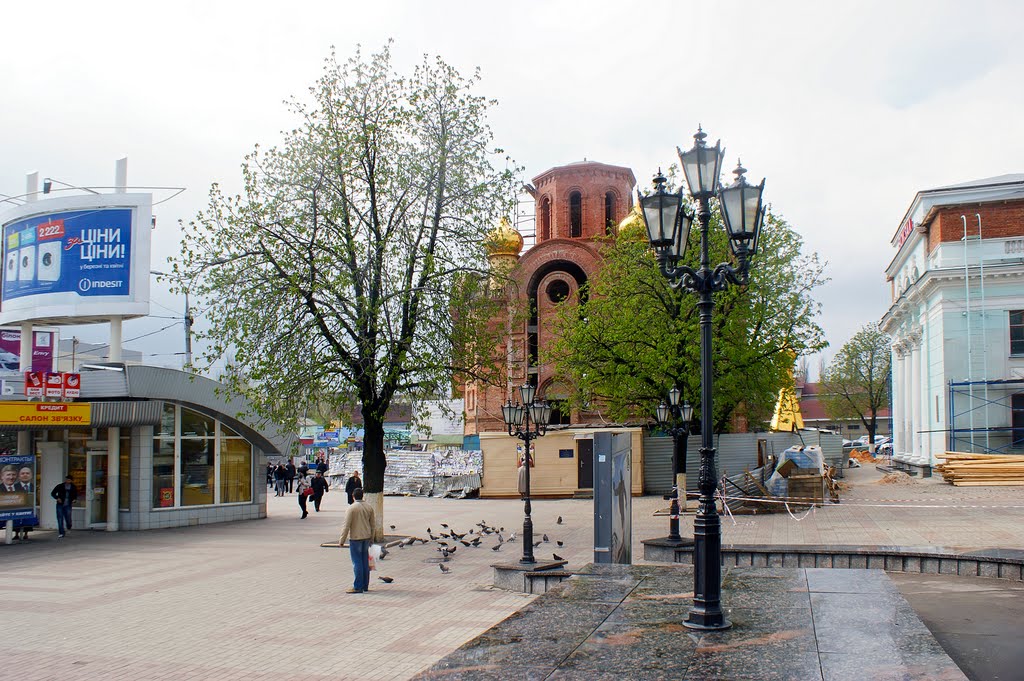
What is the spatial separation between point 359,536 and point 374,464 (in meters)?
5.44

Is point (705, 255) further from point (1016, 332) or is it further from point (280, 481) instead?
point (280, 481)

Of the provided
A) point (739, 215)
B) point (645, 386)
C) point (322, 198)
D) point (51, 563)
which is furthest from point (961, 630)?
point (645, 386)

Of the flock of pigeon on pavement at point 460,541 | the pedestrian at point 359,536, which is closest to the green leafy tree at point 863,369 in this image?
the flock of pigeon on pavement at point 460,541

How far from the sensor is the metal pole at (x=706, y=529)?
24.4ft

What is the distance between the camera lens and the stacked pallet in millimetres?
30828

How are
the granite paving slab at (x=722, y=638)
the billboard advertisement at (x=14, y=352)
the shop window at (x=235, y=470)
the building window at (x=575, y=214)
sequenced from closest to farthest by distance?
the granite paving slab at (x=722, y=638)
the shop window at (x=235, y=470)
the billboard advertisement at (x=14, y=352)
the building window at (x=575, y=214)

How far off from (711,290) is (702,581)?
2636 mm

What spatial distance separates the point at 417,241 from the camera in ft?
62.2

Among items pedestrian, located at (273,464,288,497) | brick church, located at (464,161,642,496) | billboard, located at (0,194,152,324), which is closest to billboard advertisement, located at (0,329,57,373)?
pedestrian, located at (273,464,288,497)

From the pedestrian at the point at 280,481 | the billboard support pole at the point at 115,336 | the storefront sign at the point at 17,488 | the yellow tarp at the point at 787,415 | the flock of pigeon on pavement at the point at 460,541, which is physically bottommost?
the pedestrian at the point at 280,481

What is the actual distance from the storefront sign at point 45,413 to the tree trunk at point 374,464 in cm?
739

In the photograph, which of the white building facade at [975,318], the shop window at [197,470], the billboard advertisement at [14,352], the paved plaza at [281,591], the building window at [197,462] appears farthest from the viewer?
the billboard advertisement at [14,352]

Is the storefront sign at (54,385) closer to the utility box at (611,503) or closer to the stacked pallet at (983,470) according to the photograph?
the utility box at (611,503)

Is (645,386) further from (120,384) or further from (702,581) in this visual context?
(702,581)
